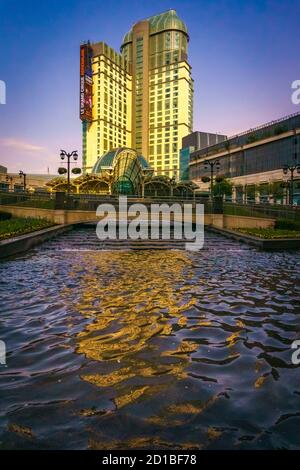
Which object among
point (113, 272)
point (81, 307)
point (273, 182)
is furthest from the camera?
point (273, 182)

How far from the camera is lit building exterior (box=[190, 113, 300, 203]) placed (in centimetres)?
8081

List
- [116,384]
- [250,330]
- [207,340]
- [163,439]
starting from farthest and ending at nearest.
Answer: [250,330] < [207,340] < [116,384] < [163,439]

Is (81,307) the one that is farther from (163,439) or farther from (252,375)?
(163,439)

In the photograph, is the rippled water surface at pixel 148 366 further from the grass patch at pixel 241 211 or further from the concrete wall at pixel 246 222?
the grass patch at pixel 241 211

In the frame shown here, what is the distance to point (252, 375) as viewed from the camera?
16.3 feet

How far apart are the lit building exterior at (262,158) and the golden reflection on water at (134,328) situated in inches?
2438

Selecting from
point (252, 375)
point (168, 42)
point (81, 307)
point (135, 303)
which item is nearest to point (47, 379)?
point (252, 375)

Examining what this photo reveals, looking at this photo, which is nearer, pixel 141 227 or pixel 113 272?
pixel 113 272

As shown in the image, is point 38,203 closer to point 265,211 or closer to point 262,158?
point 265,211

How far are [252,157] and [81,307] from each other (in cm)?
9582

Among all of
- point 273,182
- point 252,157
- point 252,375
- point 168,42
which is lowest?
point 252,375

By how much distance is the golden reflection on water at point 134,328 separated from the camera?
15.8 ft

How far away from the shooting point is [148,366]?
5191 mm

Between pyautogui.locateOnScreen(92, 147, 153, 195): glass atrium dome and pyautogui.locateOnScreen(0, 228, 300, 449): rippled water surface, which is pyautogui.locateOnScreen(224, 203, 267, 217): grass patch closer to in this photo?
pyautogui.locateOnScreen(0, 228, 300, 449): rippled water surface
